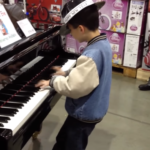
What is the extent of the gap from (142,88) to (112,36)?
862 mm

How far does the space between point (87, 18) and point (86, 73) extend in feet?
0.95

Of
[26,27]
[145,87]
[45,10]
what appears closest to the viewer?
[26,27]

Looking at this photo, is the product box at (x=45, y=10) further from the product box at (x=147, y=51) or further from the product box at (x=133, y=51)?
the product box at (x=147, y=51)

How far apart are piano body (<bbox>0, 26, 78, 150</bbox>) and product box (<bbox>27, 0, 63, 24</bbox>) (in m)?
2.01

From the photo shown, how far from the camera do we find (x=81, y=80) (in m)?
1.25

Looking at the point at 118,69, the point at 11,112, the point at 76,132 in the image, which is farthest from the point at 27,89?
the point at 118,69

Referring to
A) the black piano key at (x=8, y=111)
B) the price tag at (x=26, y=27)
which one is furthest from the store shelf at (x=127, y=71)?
the black piano key at (x=8, y=111)

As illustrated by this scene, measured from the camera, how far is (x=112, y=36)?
353cm

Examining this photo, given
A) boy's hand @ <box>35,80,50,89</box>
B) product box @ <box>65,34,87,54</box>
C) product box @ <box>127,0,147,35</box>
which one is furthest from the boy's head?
product box @ <box>65,34,87,54</box>

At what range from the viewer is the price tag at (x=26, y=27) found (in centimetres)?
179

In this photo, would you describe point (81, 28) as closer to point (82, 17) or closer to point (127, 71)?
point (82, 17)

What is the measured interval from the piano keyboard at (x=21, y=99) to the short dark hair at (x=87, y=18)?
1.42ft

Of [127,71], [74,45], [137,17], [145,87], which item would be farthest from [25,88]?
[74,45]

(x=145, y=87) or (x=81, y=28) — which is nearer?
(x=81, y=28)
